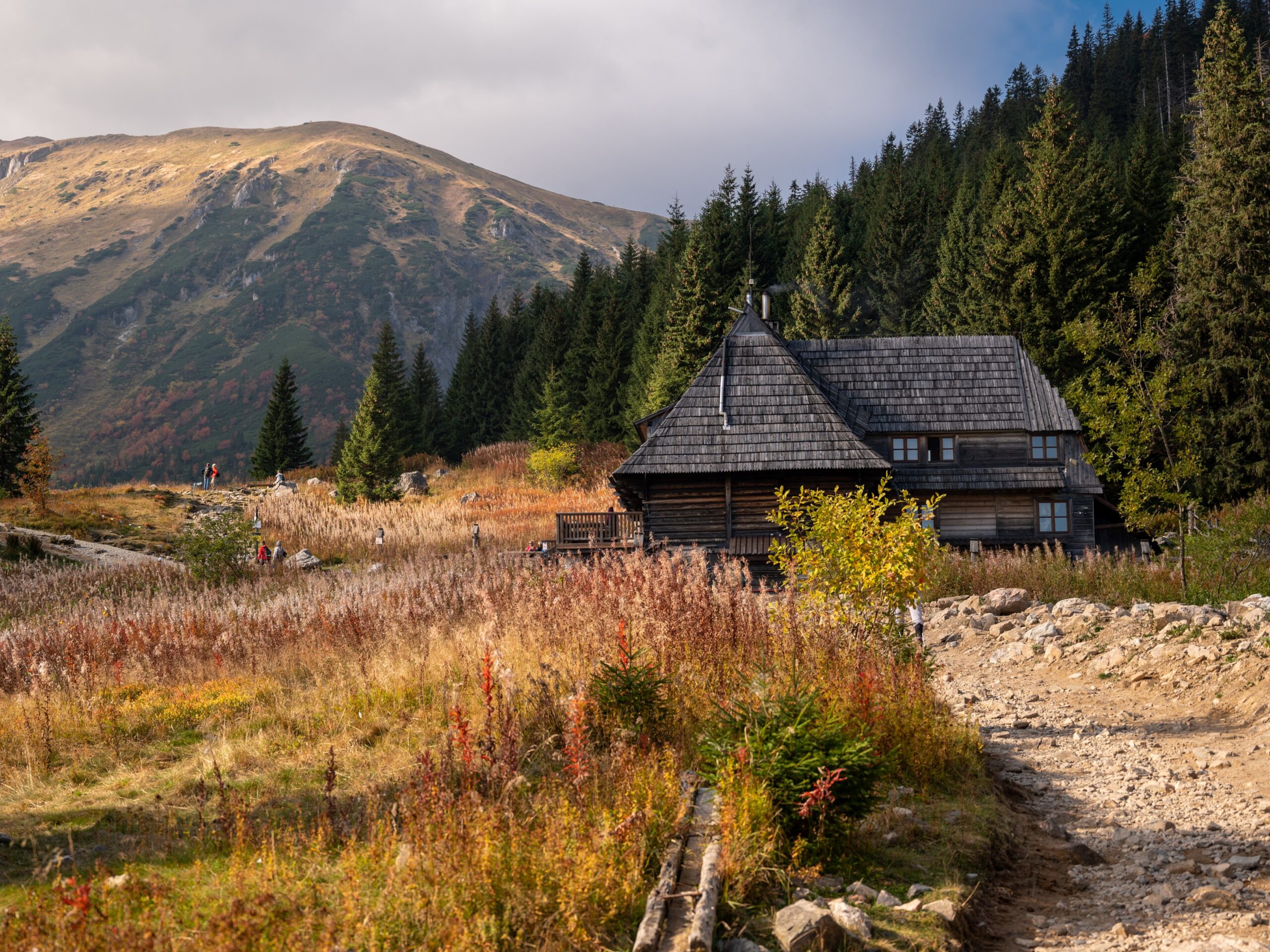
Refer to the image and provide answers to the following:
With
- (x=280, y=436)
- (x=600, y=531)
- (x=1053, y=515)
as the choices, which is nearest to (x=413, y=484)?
(x=280, y=436)

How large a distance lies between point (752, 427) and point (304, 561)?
1294 centimetres

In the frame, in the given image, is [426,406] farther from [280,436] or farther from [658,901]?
[658,901]

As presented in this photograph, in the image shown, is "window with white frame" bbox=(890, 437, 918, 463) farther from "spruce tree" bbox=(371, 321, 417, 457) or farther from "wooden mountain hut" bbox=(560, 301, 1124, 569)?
"spruce tree" bbox=(371, 321, 417, 457)

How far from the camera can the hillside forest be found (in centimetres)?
2900

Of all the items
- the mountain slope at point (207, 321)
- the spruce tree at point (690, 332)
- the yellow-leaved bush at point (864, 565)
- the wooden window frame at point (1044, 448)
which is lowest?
the yellow-leaved bush at point (864, 565)

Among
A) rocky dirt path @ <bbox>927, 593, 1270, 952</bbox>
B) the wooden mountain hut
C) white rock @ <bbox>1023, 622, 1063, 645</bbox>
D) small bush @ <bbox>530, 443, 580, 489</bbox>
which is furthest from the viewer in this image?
small bush @ <bbox>530, 443, 580, 489</bbox>

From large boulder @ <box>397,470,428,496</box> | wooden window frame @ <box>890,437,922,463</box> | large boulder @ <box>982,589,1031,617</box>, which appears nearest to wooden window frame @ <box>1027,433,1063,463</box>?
wooden window frame @ <box>890,437,922,463</box>

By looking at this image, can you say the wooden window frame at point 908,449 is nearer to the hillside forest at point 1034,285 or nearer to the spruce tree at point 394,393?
the hillside forest at point 1034,285

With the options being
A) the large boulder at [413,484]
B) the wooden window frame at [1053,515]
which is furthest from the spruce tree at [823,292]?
the wooden window frame at [1053,515]

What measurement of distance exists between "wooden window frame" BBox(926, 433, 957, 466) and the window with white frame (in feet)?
1.23

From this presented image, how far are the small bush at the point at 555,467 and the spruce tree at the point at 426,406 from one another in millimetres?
22038

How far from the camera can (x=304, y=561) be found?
25.3 metres

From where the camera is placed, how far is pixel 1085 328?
63.8 ft

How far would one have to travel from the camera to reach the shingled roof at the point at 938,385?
90.6 ft
